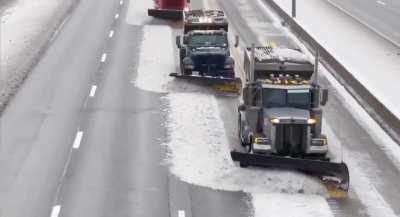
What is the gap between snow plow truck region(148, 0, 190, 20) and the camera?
153ft

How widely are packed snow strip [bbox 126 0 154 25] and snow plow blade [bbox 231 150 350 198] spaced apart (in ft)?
85.7

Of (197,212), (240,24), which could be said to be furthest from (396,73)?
(197,212)

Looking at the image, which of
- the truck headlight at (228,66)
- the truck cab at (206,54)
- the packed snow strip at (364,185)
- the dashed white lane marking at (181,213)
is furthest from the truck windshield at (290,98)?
the truck headlight at (228,66)

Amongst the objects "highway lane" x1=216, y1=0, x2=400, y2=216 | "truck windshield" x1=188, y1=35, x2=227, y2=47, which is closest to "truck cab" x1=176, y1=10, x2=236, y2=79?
"truck windshield" x1=188, y1=35, x2=227, y2=47

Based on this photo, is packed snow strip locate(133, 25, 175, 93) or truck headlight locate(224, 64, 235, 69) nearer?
truck headlight locate(224, 64, 235, 69)

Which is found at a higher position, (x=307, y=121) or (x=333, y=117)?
(x=307, y=121)

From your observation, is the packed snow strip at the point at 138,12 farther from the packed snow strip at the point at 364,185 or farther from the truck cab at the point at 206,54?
the packed snow strip at the point at 364,185

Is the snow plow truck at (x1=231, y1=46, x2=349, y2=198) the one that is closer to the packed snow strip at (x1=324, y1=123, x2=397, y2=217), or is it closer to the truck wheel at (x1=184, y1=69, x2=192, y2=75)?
the packed snow strip at (x1=324, y1=123, x2=397, y2=217)

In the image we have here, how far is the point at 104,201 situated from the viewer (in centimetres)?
1995

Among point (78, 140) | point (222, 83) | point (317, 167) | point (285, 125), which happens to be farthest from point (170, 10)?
point (317, 167)

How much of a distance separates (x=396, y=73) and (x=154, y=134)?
14.1 m

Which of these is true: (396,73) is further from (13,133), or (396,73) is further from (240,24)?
(13,133)

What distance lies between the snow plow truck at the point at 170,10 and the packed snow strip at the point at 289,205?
90.2 ft

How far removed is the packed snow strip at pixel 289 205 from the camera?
19234mm
